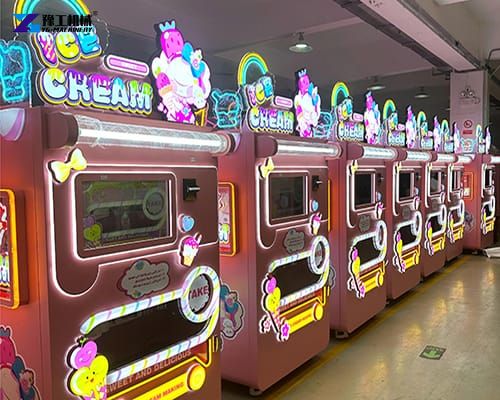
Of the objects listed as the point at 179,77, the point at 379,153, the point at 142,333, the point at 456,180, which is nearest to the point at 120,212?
the point at 142,333

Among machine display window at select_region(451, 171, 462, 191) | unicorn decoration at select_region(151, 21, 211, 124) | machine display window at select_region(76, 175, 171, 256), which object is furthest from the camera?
machine display window at select_region(451, 171, 462, 191)

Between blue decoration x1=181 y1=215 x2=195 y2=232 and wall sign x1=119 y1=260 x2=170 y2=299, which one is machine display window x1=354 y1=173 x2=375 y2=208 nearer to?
blue decoration x1=181 y1=215 x2=195 y2=232

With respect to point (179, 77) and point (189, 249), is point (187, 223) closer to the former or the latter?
point (189, 249)

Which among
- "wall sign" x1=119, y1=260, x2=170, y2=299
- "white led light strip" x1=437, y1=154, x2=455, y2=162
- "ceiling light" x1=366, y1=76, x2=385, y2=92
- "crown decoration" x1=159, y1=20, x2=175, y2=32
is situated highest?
"ceiling light" x1=366, y1=76, x2=385, y2=92

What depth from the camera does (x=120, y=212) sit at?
238 centimetres

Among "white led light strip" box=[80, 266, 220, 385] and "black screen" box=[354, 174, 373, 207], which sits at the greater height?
"black screen" box=[354, 174, 373, 207]

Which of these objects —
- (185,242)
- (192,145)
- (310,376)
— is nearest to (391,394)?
(310,376)

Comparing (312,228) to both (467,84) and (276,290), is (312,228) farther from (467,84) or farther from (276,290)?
(467,84)

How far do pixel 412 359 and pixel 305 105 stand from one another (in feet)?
7.54

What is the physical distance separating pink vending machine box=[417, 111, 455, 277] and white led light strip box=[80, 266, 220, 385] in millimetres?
4400

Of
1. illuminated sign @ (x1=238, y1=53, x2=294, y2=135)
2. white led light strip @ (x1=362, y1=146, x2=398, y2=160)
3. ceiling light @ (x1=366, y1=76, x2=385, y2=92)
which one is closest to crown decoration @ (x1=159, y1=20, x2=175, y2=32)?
illuminated sign @ (x1=238, y1=53, x2=294, y2=135)

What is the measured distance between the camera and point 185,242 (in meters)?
2.69

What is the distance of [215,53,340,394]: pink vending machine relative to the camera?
331cm

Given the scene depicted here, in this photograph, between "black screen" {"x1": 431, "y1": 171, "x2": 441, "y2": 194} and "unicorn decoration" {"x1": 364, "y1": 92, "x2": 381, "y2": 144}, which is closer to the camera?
"unicorn decoration" {"x1": 364, "y1": 92, "x2": 381, "y2": 144}
